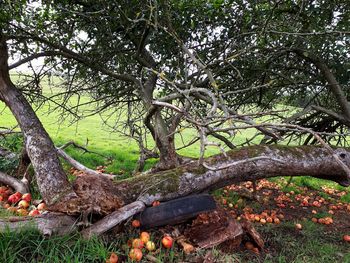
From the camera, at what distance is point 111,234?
9.17 ft

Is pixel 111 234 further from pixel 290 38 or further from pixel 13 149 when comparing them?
pixel 13 149

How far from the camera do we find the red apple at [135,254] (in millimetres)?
2525

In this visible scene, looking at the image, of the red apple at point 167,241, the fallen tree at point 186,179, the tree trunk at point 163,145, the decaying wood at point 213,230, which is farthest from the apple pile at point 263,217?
the red apple at point 167,241

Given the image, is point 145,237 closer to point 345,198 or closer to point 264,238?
point 264,238

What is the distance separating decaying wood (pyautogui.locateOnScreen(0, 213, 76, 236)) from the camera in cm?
256

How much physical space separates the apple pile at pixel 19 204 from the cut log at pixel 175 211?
1.01 metres

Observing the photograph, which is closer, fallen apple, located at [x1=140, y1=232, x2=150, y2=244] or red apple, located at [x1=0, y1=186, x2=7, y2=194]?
fallen apple, located at [x1=140, y1=232, x2=150, y2=244]

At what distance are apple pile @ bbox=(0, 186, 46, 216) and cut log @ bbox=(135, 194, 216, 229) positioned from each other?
3.33 feet

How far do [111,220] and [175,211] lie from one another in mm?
576

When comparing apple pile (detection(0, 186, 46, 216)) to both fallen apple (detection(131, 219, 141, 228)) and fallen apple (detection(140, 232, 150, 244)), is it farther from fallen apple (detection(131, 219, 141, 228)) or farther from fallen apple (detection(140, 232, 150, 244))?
fallen apple (detection(140, 232, 150, 244))

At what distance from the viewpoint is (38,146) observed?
3.45 metres

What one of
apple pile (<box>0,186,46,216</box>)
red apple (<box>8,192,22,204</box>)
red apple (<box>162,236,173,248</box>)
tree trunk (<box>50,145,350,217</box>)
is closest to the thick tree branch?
tree trunk (<box>50,145,350,217</box>)

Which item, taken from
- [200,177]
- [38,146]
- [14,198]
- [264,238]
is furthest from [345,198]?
[14,198]

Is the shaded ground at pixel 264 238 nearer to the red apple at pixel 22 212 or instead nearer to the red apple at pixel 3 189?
the red apple at pixel 22 212
